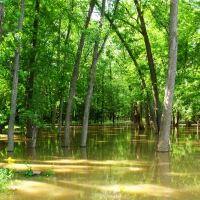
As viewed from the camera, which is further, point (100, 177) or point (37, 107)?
point (37, 107)

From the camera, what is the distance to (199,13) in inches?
795

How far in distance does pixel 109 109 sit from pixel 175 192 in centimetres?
4817

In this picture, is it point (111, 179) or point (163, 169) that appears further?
point (163, 169)

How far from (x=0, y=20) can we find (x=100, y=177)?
17.2ft

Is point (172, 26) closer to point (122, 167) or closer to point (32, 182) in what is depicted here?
point (122, 167)

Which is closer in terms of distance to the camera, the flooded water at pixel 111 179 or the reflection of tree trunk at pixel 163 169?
the flooded water at pixel 111 179

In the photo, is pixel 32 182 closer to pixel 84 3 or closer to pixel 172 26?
pixel 172 26

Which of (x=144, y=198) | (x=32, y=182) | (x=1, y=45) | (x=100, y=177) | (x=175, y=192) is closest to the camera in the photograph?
(x=1, y=45)

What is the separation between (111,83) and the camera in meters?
51.0

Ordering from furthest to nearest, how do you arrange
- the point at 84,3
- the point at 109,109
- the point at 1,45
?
1. the point at 109,109
2. the point at 84,3
3. the point at 1,45

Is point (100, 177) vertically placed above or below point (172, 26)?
below

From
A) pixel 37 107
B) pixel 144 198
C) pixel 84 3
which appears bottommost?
pixel 144 198

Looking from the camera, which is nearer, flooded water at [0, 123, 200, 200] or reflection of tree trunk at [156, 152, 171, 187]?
flooded water at [0, 123, 200, 200]

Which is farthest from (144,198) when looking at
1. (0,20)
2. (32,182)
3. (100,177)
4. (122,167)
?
(0,20)
